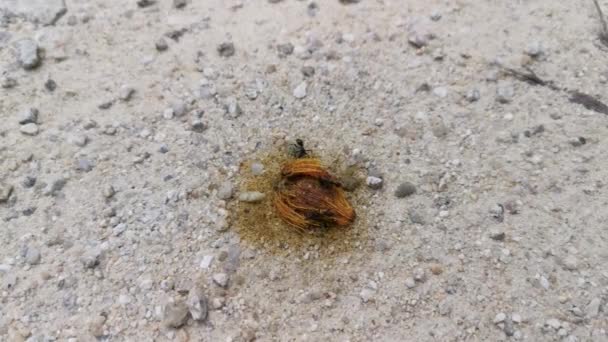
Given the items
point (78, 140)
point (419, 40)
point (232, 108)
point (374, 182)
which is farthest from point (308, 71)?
point (78, 140)

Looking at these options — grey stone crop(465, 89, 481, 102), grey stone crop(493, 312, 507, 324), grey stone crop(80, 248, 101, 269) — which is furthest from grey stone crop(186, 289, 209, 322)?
grey stone crop(465, 89, 481, 102)

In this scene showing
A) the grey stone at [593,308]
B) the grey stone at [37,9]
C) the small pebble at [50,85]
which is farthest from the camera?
the grey stone at [37,9]

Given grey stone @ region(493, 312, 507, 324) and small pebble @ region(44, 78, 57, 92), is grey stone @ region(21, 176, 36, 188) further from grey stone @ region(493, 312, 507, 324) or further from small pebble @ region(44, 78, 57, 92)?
grey stone @ region(493, 312, 507, 324)

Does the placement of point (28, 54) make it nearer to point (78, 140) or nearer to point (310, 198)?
point (78, 140)

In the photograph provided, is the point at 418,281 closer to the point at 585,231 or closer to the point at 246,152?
the point at 585,231

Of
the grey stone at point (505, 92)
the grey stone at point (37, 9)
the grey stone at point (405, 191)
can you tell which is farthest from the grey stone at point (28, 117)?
the grey stone at point (505, 92)

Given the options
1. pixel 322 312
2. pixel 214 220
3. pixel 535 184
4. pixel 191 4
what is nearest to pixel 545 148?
pixel 535 184

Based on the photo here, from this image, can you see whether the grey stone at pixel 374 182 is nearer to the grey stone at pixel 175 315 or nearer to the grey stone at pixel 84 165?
the grey stone at pixel 175 315
